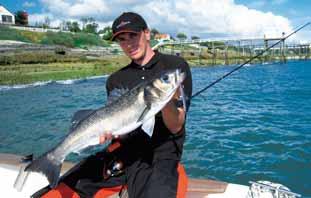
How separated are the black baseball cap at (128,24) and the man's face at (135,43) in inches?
2.5

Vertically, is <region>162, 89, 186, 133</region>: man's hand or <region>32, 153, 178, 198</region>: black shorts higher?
<region>162, 89, 186, 133</region>: man's hand

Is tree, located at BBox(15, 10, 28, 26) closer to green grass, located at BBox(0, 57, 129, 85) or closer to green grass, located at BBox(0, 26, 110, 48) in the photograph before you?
green grass, located at BBox(0, 26, 110, 48)

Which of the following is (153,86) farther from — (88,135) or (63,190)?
(63,190)

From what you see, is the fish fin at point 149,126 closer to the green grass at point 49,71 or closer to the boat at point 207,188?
the boat at point 207,188

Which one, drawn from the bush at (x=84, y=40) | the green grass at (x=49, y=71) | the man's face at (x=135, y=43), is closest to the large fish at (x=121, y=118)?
the man's face at (x=135, y=43)

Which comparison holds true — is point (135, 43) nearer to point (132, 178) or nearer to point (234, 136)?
point (132, 178)

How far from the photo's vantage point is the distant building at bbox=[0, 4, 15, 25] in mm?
100062

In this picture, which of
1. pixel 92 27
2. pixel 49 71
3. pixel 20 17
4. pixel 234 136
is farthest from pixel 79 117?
pixel 92 27

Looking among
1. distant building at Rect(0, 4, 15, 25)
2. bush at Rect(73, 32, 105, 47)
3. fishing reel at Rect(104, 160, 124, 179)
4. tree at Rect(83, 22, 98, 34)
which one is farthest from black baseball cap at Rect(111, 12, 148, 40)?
tree at Rect(83, 22, 98, 34)

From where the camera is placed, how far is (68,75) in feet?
176

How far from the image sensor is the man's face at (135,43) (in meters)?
4.36

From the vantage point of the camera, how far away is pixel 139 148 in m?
4.41

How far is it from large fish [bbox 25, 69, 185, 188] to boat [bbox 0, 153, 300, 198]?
44cm

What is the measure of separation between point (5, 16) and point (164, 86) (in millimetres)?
110442
